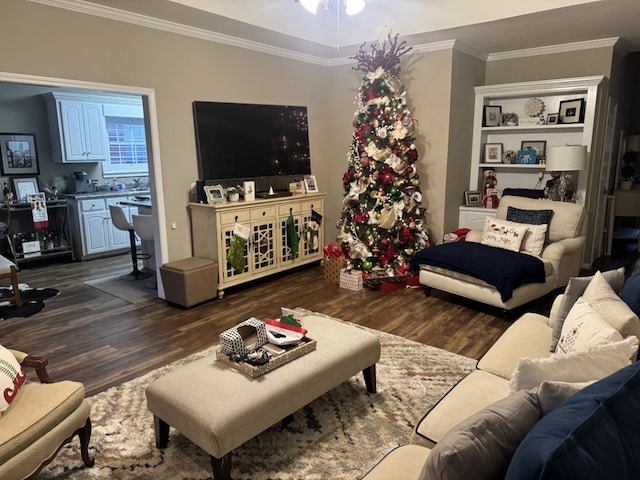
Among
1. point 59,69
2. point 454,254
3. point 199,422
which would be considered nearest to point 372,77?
point 454,254

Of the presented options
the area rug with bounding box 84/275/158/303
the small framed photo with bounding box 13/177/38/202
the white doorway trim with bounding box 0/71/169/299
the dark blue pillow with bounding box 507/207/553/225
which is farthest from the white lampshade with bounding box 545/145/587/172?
the small framed photo with bounding box 13/177/38/202

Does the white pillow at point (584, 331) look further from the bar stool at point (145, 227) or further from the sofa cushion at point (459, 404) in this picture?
the bar stool at point (145, 227)

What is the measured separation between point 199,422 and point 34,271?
5124mm

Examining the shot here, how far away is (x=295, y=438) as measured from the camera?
8.14 ft

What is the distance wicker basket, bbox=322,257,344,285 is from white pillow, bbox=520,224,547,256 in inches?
75.4

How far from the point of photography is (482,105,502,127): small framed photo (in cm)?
584

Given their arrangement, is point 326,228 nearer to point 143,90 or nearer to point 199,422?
point 143,90

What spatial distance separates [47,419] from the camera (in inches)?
77.2

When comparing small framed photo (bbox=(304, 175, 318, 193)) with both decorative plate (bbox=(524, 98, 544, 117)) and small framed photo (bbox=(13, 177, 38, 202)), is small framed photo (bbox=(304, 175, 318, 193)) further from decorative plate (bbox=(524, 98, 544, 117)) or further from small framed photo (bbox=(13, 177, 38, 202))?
small framed photo (bbox=(13, 177, 38, 202))

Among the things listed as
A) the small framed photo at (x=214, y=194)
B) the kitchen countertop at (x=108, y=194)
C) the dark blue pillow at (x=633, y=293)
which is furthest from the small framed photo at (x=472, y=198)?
the kitchen countertop at (x=108, y=194)

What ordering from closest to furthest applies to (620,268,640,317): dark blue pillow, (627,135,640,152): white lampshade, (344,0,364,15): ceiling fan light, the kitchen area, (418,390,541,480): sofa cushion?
(418,390,541,480): sofa cushion → (620,268,640,317): dark blue pillow → (344,0,364,15): ceiling fan light → the kitchen area → (627,135,640,152): white lampshade

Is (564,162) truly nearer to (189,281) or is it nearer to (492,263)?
(492,263)

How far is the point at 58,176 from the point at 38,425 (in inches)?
234

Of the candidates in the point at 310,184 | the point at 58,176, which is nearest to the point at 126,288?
the point at 310,184
